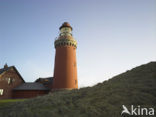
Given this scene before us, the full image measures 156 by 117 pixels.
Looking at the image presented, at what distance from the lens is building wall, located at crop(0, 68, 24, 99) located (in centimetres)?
2548

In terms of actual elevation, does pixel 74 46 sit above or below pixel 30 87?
above

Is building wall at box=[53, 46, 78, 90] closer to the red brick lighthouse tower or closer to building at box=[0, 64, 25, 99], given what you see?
the red brick lighthouse tower

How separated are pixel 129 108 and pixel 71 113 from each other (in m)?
3.79

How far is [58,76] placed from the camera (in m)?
23.7

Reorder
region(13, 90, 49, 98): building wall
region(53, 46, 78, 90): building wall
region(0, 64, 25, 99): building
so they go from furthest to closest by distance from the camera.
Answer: region(13, 90, 49, 98): building wall, region(0, 64, 25, 99): building, region(53, 46, 78, 90): building wall

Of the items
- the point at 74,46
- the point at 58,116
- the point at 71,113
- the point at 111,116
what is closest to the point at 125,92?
the point at 111,116

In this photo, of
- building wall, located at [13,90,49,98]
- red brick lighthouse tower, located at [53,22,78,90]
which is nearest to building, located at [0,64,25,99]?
building wall, located at [13,90,49,98]

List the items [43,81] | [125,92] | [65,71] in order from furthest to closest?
[43,81]
[65,71]
[125,92]

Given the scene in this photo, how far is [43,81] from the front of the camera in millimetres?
32438

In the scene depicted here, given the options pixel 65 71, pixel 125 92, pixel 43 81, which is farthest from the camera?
pixel 43 81

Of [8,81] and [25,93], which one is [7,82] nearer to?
[8,81]

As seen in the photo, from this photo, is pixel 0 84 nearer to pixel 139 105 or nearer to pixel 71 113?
pixel 71 113

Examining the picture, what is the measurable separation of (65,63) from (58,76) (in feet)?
11.0

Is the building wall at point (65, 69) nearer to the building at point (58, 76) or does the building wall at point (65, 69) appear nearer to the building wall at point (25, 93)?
the building at point (58, 76)
